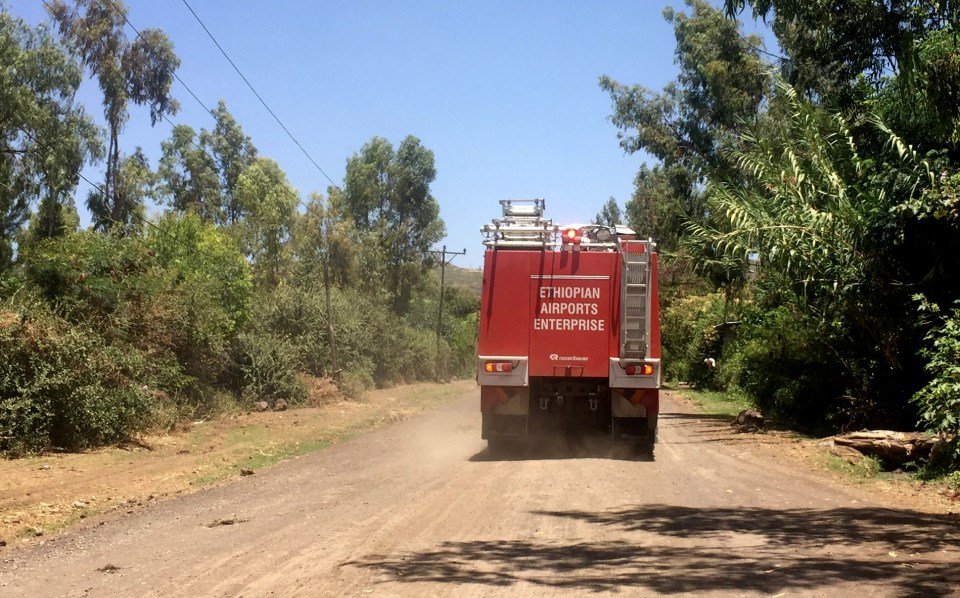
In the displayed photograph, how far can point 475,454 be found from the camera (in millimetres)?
15078

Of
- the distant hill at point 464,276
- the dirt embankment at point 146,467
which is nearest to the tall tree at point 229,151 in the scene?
the dirt embankment at point 146,467

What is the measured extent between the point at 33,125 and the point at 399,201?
3564 cm

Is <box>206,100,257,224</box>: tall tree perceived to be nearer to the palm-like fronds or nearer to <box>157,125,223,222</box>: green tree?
<box>157,125,223,222</box>: green tree

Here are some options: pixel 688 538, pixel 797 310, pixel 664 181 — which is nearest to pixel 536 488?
pixel 688 538

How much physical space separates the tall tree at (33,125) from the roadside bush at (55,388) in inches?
548

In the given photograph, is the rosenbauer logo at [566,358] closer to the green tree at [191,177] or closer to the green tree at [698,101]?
the green tree at [698,101]

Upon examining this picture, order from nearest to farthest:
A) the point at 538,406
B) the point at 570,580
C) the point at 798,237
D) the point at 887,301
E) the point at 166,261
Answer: the point at 570,580, the point at 538,406, the point at 887,301, the point at 798,237, the point at 166,261

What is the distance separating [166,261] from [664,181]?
19911 mm

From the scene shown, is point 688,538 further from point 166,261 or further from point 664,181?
point 664,181

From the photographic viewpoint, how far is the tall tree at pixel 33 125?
2789 centimetres

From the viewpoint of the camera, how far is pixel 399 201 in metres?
63.2

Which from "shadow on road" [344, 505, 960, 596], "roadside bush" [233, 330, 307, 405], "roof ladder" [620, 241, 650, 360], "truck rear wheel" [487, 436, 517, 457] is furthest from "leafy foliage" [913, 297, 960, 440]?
"roadside bush" [233, 330, 307, 405]

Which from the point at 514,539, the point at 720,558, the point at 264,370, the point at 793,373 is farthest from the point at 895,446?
the point at 264,370

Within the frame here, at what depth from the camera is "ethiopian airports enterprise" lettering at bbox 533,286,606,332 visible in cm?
1354
